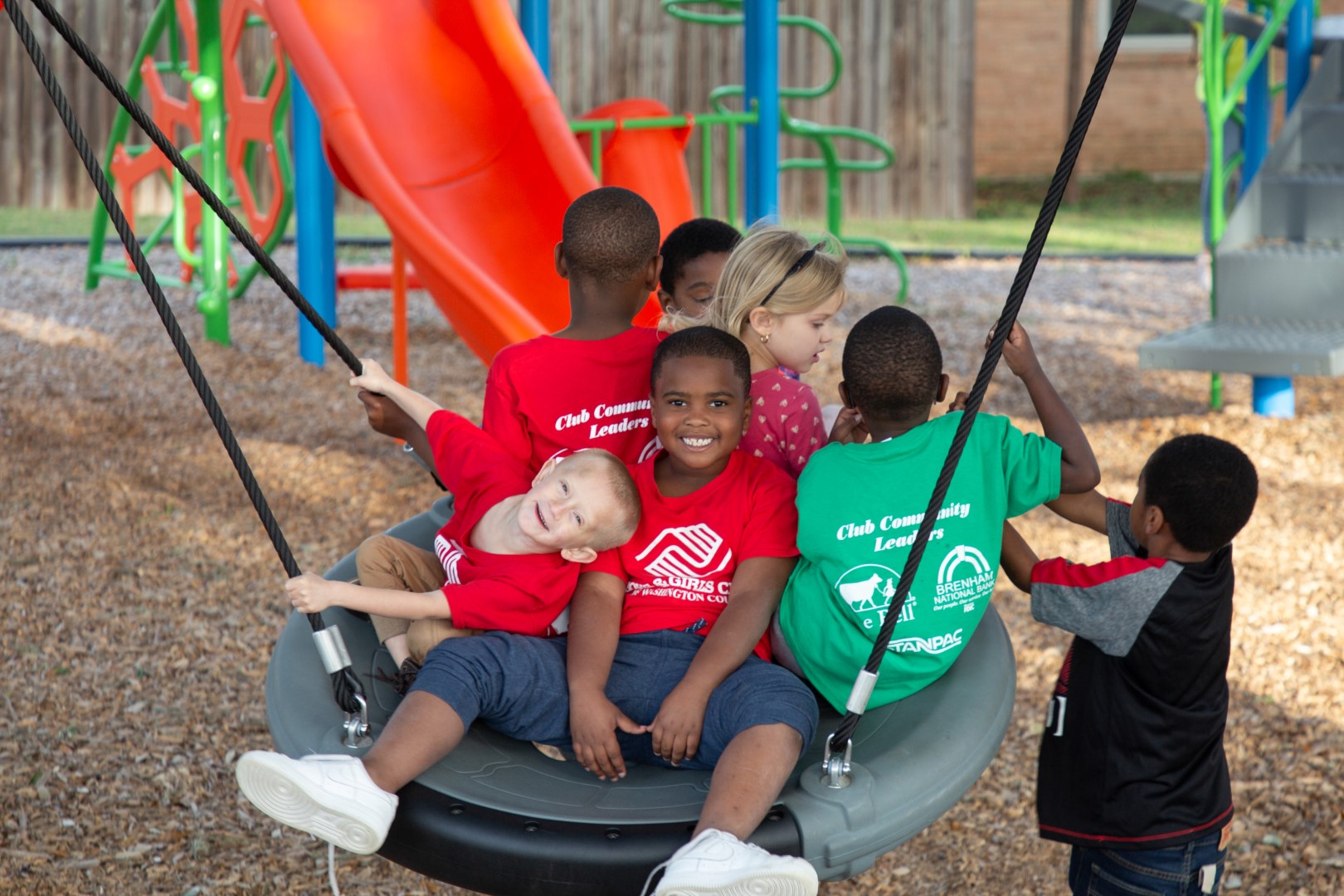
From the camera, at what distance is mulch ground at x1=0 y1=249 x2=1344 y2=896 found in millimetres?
2678

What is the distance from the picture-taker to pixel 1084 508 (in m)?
1.97

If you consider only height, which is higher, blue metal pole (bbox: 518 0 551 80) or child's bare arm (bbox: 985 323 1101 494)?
blue metal pole (bbox: 518 0 551 80)

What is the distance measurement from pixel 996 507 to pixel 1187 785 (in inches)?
19.8

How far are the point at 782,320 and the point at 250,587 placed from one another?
2.38 meters

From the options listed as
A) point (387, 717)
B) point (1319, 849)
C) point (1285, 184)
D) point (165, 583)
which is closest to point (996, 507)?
point (387, 717)

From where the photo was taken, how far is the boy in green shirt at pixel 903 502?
6.00 ft

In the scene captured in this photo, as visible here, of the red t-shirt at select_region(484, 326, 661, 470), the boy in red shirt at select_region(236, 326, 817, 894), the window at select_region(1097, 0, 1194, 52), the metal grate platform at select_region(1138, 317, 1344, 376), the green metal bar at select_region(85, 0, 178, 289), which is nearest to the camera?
the boy in red shirt at select_region(236, 326, 817, 894)

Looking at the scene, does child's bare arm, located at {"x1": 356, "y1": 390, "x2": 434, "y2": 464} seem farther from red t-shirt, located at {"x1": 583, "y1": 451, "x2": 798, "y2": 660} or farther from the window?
the window

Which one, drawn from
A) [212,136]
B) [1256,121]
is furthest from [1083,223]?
[212,136]

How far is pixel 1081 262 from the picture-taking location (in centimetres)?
1002

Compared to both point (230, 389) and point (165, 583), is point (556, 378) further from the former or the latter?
point (230, 389)

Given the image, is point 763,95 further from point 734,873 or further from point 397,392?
point 734,873

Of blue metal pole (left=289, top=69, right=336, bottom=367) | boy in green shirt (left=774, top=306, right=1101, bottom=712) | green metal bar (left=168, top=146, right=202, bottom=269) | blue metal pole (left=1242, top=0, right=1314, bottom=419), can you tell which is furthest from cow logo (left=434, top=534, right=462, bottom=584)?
Result: green metal bar (left=168, top=146, right=202, bottom=269)

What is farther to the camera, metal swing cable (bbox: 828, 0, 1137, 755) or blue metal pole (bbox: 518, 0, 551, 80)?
blue metal pole (bbox: 518, 0, 551, 80)
